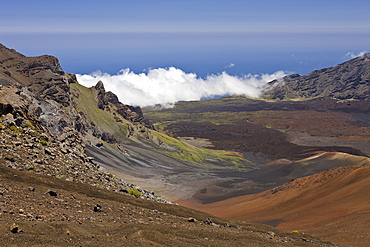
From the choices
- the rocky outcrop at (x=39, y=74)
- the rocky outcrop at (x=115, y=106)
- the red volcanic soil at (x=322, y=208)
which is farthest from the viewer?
the rocky outcrop at (x=115, y=106)

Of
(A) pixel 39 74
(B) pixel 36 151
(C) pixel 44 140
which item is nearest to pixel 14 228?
(B) pixel 36 151

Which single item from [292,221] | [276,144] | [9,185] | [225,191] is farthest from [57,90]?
[276,144]

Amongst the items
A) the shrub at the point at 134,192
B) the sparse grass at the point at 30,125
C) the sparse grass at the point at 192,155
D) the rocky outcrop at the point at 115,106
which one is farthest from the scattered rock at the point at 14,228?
the rocky outcrop at the point at 115,106

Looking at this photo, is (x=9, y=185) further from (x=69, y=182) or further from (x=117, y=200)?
(x=117, y=200)

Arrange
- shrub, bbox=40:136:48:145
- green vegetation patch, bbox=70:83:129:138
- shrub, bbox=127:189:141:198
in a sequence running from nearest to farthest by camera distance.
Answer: shrub, bbox=40:136:48:145 < shrub, bbox=127:189:141:198 < green vegetation patch, bbox=70:83:129:138

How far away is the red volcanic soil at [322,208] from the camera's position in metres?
27.3

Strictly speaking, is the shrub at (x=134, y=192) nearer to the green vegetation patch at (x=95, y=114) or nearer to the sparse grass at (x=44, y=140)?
the sparse grass at (x=44, y=140)

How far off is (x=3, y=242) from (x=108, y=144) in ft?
241

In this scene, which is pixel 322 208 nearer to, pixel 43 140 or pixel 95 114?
pixel 43 140

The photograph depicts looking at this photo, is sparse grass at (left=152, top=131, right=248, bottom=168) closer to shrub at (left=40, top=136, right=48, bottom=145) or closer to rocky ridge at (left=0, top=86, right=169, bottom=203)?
rocky ridge at (left=0, top=86, right=169, bottom=203)

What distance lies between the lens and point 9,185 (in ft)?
54.3

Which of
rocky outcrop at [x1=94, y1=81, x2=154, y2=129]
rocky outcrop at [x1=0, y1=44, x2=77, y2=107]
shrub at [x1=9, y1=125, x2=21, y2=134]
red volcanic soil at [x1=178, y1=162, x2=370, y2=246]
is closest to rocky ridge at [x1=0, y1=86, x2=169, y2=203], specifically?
shrub at [x1=9, y1=125, x2=21, y2=134]

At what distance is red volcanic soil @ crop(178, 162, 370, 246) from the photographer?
2728 cm

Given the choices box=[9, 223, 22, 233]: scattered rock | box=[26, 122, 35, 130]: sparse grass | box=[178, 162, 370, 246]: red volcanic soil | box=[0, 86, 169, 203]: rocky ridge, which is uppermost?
box=[26, 122, 35, 130]: sparse grass
